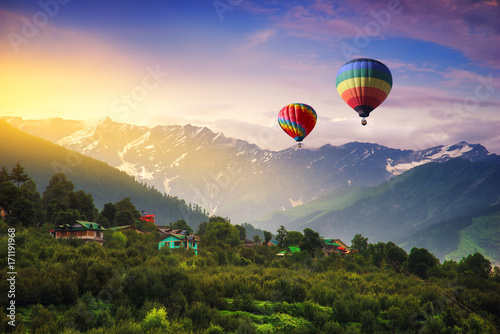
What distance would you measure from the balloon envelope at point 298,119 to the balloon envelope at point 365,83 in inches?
644

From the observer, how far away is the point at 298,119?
91.6m

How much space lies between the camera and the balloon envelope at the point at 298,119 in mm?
91812

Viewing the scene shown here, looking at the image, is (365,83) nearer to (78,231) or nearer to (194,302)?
(194,302)

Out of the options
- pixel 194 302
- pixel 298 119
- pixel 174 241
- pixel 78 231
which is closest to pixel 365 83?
pixel 298 119

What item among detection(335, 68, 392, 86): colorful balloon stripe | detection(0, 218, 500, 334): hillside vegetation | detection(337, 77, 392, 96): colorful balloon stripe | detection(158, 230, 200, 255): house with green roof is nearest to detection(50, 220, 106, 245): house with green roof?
detection(158, 230, 200, 255): house with green roof

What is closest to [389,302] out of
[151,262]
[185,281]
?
[185,281]

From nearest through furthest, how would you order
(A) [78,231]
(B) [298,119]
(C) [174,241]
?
1. (B) [298,119]
2. (A) [78,231]
3. (C) [174,241]

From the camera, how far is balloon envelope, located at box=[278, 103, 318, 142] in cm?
9181

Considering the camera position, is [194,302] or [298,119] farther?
[298,119]

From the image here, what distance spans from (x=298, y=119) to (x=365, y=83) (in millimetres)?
20984

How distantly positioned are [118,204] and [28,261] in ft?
334

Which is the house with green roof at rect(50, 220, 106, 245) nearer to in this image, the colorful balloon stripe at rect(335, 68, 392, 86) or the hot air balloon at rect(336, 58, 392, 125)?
the hot air balloon at rect(336, 58, 392, 125)

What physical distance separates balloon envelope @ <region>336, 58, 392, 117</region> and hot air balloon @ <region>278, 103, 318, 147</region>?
1637cm

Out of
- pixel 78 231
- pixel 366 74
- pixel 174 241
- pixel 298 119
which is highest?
pixel 366 74
